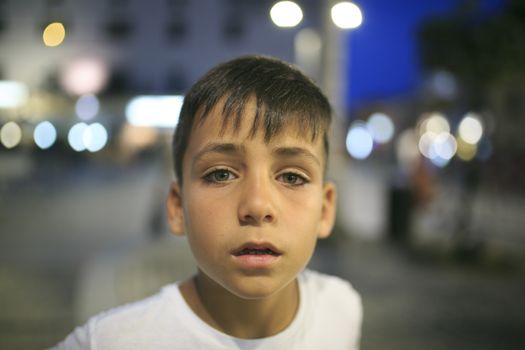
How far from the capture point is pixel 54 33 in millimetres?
2490

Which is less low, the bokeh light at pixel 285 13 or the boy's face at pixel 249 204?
the bokeh light at pixel 285 13

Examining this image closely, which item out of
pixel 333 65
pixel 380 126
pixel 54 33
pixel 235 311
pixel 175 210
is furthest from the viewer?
pixel 380 126

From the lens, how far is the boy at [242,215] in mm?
1468

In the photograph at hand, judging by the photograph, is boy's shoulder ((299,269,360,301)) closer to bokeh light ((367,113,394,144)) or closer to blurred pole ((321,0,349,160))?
blurred pole ((321,0,349,160))

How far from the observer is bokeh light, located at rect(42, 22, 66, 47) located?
2490 millimetres

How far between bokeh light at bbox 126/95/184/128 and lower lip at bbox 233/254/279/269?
57 cm

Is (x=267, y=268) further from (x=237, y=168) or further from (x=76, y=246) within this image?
(x=76, y=246)

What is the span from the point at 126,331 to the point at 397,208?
8415mm

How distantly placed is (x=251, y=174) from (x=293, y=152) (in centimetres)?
15

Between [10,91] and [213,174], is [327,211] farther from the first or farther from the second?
[10,91]

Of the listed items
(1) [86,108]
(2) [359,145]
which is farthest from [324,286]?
(2) [359,145]

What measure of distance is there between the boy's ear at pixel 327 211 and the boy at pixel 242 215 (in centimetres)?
14

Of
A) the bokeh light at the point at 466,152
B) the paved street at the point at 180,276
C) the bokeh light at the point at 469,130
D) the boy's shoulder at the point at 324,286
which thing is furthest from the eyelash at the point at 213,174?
the bokeh light at the point at 469,130

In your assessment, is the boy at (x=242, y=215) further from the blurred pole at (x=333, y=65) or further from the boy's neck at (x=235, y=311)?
the blurred pole at (x=333, y=65)
